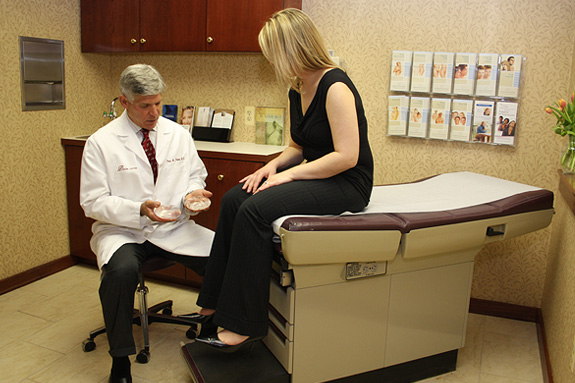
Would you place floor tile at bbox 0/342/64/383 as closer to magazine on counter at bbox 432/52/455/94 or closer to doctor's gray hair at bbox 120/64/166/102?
doctor's gray hair at bbox 120/64/166/102

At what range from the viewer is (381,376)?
2.19m

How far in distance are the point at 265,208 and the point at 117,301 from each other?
0.74m

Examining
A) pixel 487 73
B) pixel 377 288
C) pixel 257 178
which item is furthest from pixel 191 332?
pixel 487 73

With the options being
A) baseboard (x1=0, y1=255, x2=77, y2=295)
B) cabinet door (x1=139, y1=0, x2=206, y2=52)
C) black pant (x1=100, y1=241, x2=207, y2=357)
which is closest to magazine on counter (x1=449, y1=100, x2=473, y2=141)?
cabinet door (x1=139, y1=0, x2=206, y2=52)

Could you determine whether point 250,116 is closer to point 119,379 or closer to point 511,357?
point 119,379

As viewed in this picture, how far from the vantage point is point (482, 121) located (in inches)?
110

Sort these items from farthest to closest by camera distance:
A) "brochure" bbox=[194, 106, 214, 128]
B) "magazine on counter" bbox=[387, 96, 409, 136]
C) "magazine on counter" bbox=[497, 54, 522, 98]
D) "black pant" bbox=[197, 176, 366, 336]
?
"brochure" bbox=[194, 106, 214, 128]
"magazine on counter" bbox=[387, 96, 409, 136]
"magazine on counter" bbox=[497, 54, 522, 98]
"black pant" bbox=[197, 176, 366, 336]

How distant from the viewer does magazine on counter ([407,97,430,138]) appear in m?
2.89

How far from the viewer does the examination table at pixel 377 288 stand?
192 centimetres

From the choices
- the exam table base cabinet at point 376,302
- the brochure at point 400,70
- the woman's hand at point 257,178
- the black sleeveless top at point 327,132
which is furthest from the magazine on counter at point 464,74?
the woman's hand at point 257,178

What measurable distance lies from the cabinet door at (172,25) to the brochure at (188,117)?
17.6 inches

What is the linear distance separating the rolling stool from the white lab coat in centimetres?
10

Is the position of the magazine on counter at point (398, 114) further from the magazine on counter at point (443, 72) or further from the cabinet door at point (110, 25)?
the cabinet door at point (110, 25)

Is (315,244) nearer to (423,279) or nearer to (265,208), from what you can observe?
(265,208)
